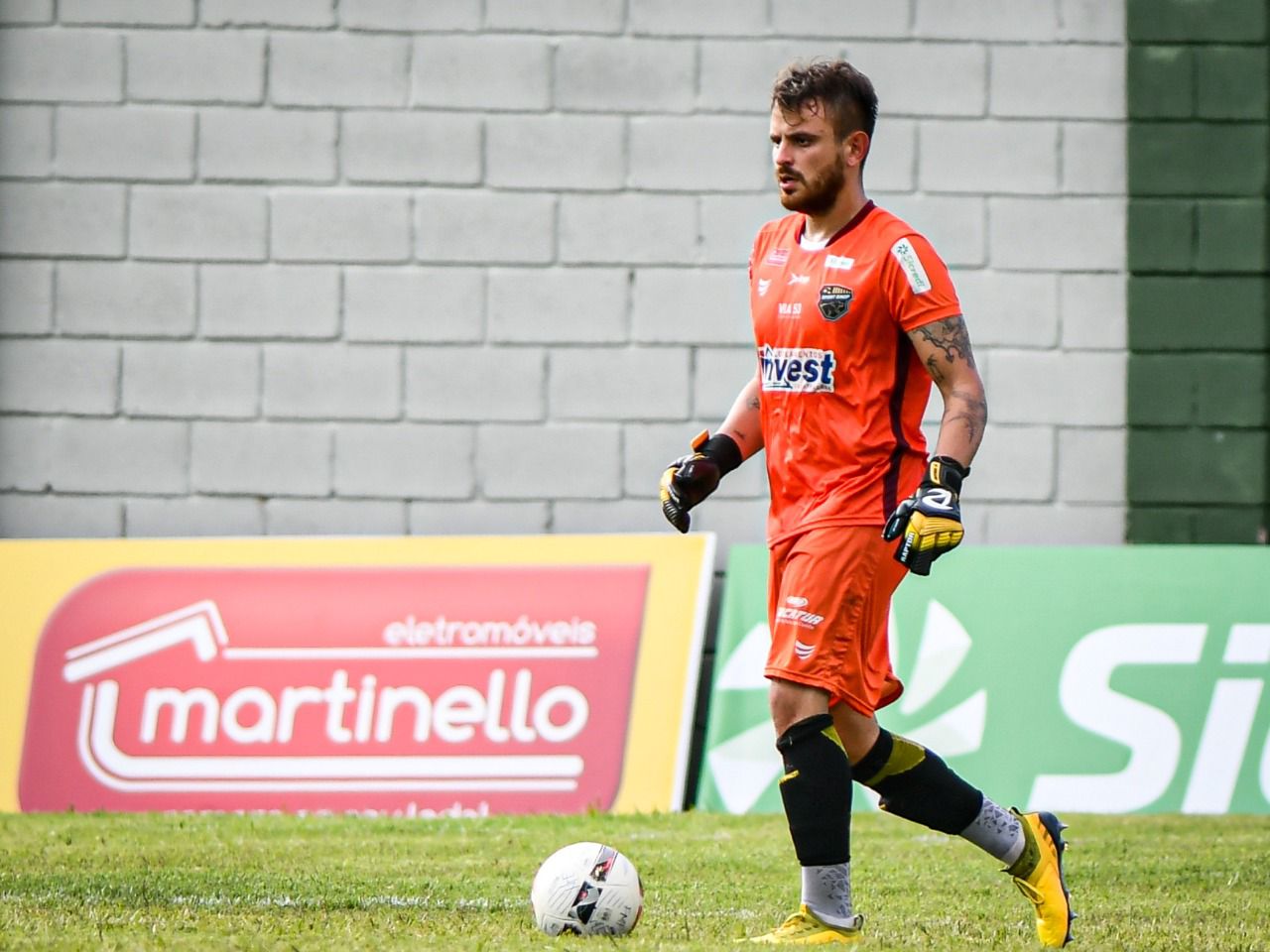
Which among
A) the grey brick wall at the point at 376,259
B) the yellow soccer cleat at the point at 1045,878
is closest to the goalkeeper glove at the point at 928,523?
the yellow soccer cleat at the point at 1045,878

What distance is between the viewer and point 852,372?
13.3 feet

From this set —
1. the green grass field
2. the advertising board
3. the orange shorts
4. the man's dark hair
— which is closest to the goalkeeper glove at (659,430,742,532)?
the orange shorts

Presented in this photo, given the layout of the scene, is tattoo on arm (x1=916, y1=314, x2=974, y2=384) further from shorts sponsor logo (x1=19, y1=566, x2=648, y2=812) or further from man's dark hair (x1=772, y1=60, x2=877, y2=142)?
shorts sponsor logo (x1=19, y1=566, x2=648, y2=812)

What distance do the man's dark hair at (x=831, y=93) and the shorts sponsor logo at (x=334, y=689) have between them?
11.9 feet

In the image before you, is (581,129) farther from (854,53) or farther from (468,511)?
(468,511)

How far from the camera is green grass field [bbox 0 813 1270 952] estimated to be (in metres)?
4.00

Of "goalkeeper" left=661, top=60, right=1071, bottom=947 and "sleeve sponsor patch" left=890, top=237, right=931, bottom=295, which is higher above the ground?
"sleeve sponsor patch" left=890, top=237, right=931, bottom=295

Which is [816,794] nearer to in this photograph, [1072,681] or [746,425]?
[746,425]

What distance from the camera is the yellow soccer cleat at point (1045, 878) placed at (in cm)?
403

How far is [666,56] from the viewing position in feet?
26.5

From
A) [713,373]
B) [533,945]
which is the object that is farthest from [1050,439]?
[533,945]

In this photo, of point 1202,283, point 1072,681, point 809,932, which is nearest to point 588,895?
point 809,932

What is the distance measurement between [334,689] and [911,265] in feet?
13.4

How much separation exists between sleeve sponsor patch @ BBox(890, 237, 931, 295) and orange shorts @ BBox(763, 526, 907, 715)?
1.83ft
